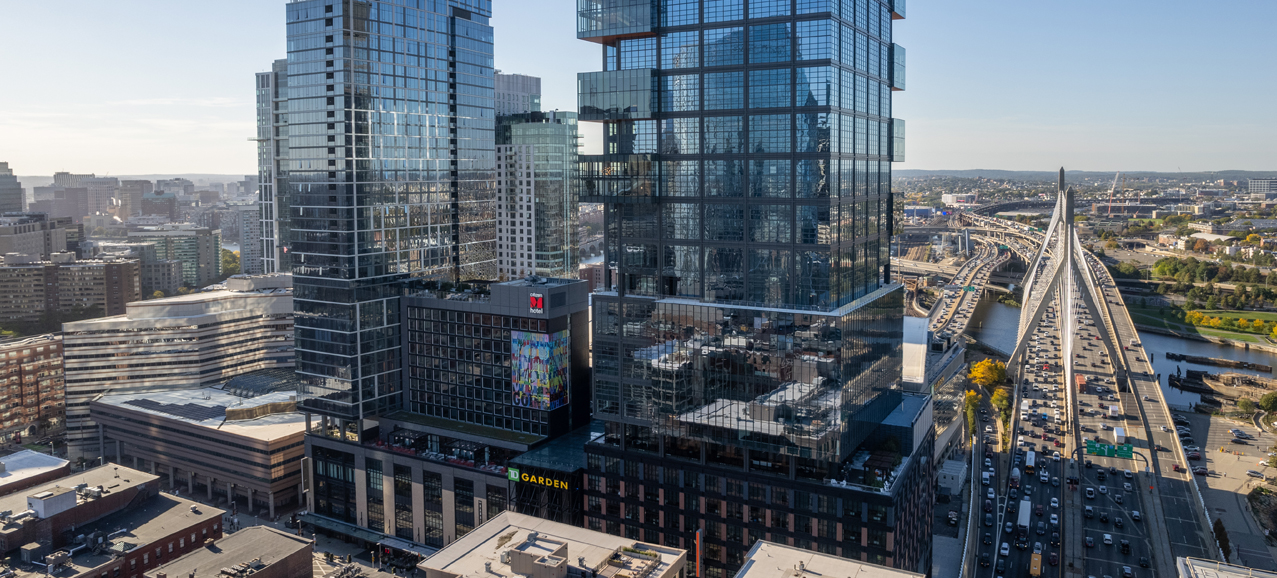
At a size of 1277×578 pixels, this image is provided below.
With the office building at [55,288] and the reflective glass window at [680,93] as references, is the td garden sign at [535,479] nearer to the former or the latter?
the reflective glass window at [680,93]

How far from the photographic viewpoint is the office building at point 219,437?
327 ft

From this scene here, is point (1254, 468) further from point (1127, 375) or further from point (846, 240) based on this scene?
point (846, 240)

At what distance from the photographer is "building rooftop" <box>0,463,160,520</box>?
236 ft

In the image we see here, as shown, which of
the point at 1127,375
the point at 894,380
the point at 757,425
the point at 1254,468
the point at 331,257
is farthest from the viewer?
the point at 1127,375

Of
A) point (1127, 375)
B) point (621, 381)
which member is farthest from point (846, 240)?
point (1127, 375)

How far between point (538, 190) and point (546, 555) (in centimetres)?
11275

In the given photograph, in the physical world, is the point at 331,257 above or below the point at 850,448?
above

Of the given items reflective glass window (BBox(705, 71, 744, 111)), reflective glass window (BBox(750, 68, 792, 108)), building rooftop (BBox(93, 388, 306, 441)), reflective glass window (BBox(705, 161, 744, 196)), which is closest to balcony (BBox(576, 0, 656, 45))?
reflective glass window (BBox(705, 71, 744, 111))

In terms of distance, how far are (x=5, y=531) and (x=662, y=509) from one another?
50.5 m

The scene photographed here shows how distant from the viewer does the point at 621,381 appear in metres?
72.7

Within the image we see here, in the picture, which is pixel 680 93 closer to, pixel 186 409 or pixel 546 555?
pixel 546 555

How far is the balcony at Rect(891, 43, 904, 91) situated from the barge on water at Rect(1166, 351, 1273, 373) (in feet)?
448

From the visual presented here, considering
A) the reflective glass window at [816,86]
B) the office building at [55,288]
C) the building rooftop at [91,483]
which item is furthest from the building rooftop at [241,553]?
the office building at [55,288]

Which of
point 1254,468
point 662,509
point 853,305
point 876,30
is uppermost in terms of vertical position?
point 876,30
